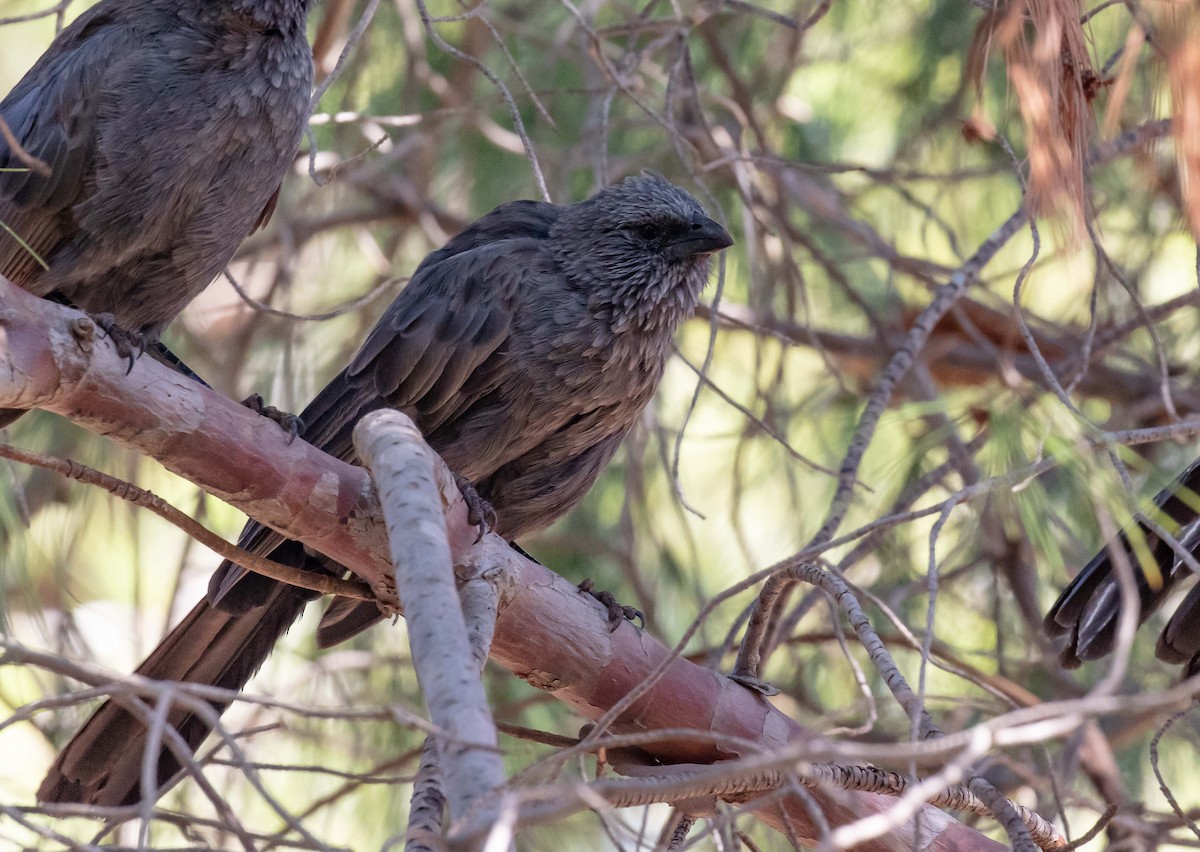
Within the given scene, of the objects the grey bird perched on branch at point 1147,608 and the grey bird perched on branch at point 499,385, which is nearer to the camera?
the grey bird perched on branch at point 1147,608

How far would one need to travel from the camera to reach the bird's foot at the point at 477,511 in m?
2.48

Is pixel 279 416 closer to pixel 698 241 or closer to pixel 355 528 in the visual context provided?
pixel 355 528

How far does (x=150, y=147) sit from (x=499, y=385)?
0.94 meters

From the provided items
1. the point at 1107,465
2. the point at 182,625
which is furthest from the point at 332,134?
the point at 1107,465

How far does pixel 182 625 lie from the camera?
3008 mm

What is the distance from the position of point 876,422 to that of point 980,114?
72cm

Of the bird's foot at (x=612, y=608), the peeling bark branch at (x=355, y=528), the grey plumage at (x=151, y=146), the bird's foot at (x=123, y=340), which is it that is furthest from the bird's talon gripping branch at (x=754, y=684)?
the grey plumage at (x=151, y=146)

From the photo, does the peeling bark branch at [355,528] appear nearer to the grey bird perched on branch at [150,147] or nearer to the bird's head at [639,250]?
the grey bird perched on branch at [150,147]

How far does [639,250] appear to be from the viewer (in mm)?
3314

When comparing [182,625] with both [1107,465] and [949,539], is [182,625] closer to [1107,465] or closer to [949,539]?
[1107,465]

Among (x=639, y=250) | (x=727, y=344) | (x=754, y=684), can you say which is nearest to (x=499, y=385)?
(x=639, y=250)

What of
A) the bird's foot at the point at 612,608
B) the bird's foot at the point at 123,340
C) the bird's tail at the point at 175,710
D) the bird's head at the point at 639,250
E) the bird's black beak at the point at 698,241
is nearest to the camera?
the bird's foot at the point at 123,340

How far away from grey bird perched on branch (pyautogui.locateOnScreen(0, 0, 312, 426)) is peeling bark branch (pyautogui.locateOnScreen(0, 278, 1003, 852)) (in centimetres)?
65

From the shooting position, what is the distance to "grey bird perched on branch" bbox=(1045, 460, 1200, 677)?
2.86 m
